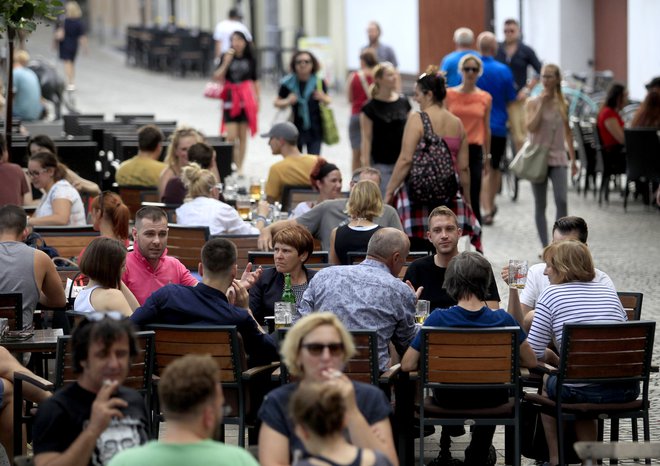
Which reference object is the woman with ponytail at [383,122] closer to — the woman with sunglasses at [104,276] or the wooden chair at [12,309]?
the wooden chair at [12,309]

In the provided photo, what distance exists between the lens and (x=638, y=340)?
718 cm

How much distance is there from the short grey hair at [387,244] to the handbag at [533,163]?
20.7 feet

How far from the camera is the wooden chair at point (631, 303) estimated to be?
26.3 feet

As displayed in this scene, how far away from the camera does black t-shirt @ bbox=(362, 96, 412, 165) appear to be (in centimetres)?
1328

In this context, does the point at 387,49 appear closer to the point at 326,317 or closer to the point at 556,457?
the point at 556,457

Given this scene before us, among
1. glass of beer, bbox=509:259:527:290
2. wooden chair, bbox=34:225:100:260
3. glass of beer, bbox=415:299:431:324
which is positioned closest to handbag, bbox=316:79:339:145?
wooden chair, bbox=34:225:100:260

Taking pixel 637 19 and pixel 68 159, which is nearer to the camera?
pixel 68 159

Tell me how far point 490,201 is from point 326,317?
36.6ft

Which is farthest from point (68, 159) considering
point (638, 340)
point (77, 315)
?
point (638, 340)

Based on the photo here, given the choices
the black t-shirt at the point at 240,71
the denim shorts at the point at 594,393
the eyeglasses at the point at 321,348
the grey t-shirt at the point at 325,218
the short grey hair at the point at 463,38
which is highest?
the short grey hair at the point at 463,38

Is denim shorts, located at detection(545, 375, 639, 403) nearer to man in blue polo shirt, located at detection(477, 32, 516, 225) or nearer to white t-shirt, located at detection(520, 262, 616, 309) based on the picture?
white t-shirt, located at detection(520, 262, 616, 309)

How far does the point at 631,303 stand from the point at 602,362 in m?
1.01

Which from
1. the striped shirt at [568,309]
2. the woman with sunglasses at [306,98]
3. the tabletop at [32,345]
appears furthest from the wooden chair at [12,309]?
the woman with sunglasses at [306,98]

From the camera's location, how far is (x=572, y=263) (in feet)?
24.4
